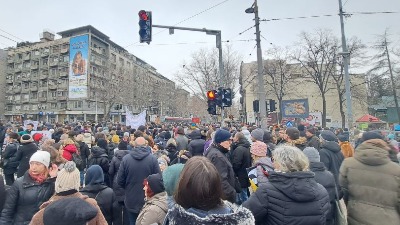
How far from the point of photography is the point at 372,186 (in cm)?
299

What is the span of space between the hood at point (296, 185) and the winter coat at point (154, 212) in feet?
3.41

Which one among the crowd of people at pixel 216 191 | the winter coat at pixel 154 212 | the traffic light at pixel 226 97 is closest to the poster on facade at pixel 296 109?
the traffic light at pixel 226 97

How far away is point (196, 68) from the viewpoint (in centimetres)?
2817

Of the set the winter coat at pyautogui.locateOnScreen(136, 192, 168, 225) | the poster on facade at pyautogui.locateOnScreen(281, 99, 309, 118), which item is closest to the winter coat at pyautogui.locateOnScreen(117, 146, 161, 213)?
the winter coat at pyautogui.locateOnScreen(136, 192, 168, 225)

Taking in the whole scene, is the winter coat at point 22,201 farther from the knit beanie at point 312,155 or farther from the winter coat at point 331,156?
the winter coat at point 331,156

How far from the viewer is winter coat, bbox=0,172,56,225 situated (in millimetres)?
3170

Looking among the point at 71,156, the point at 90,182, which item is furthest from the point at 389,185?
the point at 71,156

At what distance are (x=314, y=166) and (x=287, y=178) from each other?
1290 mm

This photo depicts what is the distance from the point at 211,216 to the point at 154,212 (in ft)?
3.47

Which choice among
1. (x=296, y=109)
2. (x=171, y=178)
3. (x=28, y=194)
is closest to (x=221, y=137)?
(x=171, y=178)

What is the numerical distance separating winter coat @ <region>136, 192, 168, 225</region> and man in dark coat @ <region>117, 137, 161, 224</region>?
199 cm

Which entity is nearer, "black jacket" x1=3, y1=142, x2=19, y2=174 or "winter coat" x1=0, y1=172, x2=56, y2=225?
"winter coat" x1=0, y1=172, x2=56, y2=225

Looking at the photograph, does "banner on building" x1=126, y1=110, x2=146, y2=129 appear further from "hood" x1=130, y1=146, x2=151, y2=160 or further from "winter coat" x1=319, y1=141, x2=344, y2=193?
"winter coat" x1=319, y1=141, x2=344, y2=193

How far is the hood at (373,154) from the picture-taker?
3031 millimetres
